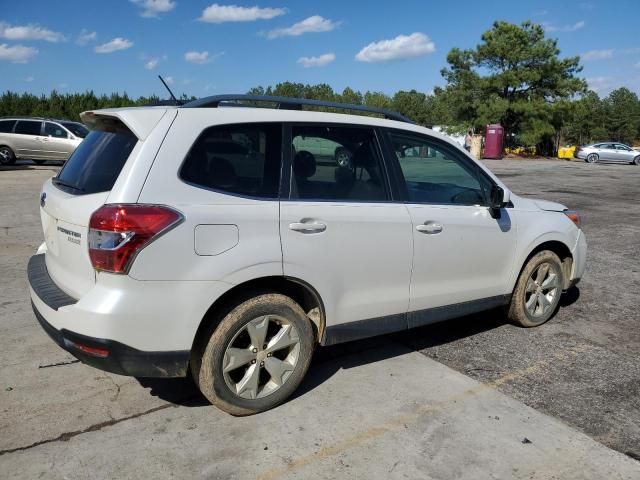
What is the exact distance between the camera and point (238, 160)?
3.19 m

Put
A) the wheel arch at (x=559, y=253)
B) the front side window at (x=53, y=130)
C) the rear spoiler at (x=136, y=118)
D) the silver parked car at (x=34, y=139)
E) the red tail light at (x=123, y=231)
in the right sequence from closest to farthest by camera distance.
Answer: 1. the red tail light at (x=123, y=231)
2. the rear spoiler at (x=136, y=118)
3. the wheel arch at (x=559, y=253)
4. the silver parked car at (x=34, y=139)
5. the front side window at (x=53, y=130)

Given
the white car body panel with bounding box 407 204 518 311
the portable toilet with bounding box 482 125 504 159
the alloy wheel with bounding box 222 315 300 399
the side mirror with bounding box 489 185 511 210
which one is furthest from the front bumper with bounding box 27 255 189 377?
the portable toilet with bounding box 482 125 504 159

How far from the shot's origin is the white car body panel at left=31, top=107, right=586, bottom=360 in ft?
9.29

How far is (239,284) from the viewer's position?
3.07m

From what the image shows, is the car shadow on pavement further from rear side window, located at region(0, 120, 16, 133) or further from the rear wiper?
rear side window, located at region(0, 120, 16, 133)

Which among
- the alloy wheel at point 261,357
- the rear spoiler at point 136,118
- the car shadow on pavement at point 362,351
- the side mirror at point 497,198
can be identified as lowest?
the car shadow on pavement at point 362,351

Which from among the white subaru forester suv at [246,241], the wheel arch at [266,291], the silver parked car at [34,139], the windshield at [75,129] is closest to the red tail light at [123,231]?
the white subaru forester suv at [246,241]

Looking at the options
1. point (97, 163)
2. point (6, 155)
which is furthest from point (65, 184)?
point (6, 155)

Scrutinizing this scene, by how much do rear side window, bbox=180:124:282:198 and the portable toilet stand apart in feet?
121

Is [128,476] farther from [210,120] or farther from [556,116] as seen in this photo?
[556,116]

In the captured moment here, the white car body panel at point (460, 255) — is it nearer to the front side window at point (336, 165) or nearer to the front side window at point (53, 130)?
the front side window at point (336, 165)

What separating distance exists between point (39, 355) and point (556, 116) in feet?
142

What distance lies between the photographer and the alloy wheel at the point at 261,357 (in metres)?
3.17

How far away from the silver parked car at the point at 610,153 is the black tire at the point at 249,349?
126 ft
